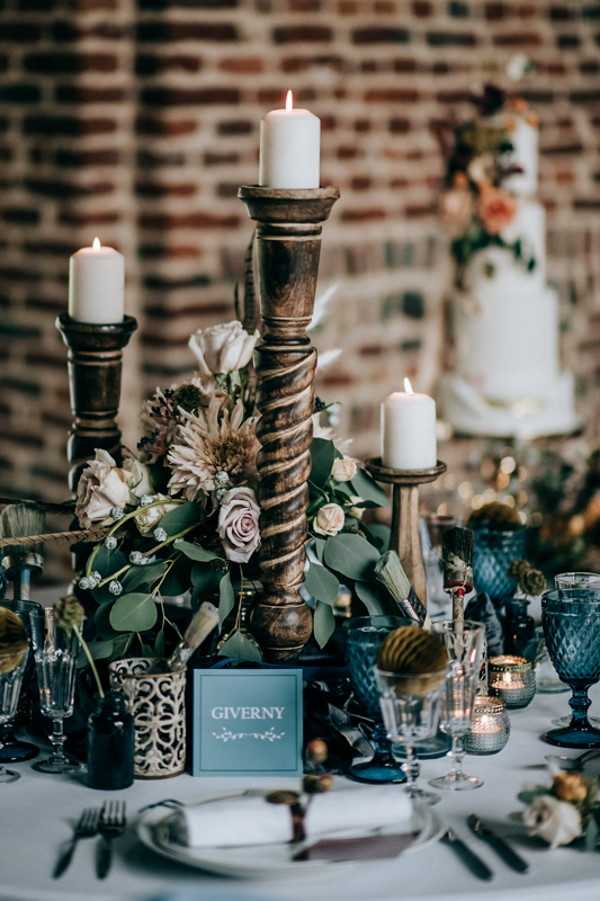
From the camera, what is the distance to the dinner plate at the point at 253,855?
4.17 feet

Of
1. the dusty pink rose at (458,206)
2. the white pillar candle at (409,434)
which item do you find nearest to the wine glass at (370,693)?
the white pillar candle at (409,434)

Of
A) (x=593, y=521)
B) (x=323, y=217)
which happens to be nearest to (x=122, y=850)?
(x=323, y=217)

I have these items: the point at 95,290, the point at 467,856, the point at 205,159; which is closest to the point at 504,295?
the point at 205,159

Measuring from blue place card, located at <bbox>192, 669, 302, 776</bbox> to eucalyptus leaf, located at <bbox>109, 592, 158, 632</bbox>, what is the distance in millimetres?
109

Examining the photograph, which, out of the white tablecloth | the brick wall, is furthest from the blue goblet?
the brick wall

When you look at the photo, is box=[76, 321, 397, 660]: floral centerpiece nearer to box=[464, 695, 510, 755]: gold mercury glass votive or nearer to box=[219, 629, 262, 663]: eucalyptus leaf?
box=[219, 629, 262, 663]: eucalyptus leaf

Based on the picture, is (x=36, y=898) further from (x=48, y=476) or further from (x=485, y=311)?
(x=485, y=311)

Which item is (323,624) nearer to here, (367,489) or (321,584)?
(321,584)

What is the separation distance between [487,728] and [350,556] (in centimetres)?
24

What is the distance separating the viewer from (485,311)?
12.5ft

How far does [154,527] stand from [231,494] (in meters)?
0.10

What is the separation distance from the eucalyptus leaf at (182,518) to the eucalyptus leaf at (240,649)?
14 centimetres

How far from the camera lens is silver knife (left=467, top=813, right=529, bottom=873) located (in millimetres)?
1320

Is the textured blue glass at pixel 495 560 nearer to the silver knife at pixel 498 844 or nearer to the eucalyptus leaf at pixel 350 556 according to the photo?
the eucalyptus leaf at pixel 350 556
